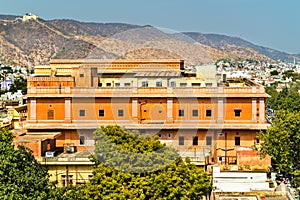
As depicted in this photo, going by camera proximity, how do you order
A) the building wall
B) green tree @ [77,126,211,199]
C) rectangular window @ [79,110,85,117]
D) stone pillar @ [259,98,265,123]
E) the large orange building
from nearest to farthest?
green tree @ [77,126,211,199], the building wall, stone pillar @ [259,98,265,123], the large orange building, rectangular window @ [79,110,85,117]

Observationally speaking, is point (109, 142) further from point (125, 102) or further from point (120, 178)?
point (125, 102)

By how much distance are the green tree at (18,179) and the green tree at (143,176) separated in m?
2.35

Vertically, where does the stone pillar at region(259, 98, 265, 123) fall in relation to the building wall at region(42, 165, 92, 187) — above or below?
above

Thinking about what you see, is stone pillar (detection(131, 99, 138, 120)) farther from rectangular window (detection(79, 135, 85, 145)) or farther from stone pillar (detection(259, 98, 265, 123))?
stone pillar (detection(259, 98, 265, 123))

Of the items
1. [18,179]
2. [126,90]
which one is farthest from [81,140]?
[18,179]

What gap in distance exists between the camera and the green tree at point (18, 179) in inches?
632

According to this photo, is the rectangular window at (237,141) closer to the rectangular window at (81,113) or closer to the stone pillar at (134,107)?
the stone pillar at (134,107)

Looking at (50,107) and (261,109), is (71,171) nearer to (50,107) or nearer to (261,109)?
(50,107)

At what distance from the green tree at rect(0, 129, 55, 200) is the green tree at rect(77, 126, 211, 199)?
235 cm

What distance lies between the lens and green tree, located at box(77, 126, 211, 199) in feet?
65.7

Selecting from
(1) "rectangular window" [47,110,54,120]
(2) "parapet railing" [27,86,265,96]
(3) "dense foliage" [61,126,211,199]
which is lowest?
(3) "dense foliage" [61,126,211,199]

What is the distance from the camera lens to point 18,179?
17.1 m

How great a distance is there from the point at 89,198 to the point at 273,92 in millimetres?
73219

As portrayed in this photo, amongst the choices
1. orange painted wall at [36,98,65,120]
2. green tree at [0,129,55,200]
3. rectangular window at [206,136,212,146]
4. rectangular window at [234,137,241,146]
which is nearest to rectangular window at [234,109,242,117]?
rectangular window at [234,137,241,146]
